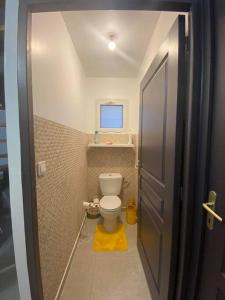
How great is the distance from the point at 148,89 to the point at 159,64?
291 mm

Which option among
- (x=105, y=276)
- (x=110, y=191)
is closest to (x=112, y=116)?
(x=110, y=191)

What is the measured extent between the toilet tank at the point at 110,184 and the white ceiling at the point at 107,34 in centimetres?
177

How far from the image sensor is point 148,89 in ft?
4.67

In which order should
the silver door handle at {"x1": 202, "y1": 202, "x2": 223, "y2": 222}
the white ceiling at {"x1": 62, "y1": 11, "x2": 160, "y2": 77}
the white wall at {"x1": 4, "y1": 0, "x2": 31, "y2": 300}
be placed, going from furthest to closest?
the white ceiling at {"x1": 62, "y1": 11, "x2": 160, "y2": 77} → the white wall at {"x1": 4, "y1": 0, "x2": 31, "y2": 300} → the silver door handle at {"x1": 202, "y1": 202, "x2": 223, "y2": 222}

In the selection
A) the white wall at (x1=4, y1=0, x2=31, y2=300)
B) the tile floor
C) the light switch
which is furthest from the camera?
the tile floor

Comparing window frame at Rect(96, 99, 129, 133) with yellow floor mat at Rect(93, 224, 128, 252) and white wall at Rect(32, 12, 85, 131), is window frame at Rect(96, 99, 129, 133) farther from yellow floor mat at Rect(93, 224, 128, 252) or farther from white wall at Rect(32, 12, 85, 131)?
yellow floor mat at Rect(93, 224, 128, 252)

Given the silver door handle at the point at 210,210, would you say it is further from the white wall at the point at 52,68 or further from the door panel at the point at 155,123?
the white wall at the point at 52,68

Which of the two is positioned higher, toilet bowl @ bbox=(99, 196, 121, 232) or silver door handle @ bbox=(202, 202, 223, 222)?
silver door handle @ bbox=(202, 202, 223, 222)

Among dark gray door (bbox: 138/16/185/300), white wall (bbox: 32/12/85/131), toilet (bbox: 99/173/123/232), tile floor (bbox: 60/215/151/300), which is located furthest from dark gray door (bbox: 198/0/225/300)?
toilet (bbox: 99/173/123/232)

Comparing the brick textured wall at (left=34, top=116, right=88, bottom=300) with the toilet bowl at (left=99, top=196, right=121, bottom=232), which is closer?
the brick textured wall at (left=34, top=116, right=88, bottom=300)

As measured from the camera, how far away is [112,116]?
2.95 meters

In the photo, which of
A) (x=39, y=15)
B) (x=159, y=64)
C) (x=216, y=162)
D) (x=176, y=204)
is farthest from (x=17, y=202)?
(x=159, y=64)

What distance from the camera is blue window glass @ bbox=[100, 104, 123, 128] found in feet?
9.62

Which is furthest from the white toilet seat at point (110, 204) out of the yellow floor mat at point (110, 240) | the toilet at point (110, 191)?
the yellow floor mat at point (110, 240)
